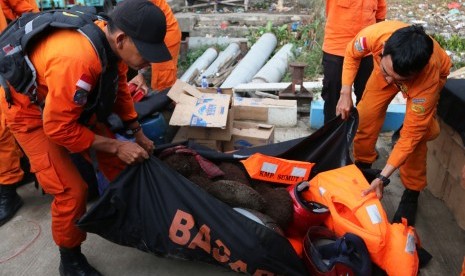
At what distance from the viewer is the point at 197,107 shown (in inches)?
128

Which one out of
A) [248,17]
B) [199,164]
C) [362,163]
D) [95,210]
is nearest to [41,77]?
[95,210]

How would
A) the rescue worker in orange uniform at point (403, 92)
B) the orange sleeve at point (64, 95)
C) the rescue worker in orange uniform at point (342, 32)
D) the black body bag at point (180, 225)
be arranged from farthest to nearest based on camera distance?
A: 1. the rescue worker in orange uniform at point (342, 32)
2. the rescue worker in orange uniform at point (403, 92)
3. the black body bag at point (180, 225)
4. the orange sleeve at point (64, 95)

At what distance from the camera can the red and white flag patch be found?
1.66 meters

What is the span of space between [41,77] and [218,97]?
171 centimetres

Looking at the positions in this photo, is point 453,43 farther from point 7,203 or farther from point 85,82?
point 7,203

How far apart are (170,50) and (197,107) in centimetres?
70

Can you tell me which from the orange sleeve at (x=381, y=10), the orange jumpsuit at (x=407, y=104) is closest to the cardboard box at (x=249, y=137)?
the orange jumpsuit at (x=407, y=104)

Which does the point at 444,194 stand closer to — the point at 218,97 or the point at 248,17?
the point at 218,97

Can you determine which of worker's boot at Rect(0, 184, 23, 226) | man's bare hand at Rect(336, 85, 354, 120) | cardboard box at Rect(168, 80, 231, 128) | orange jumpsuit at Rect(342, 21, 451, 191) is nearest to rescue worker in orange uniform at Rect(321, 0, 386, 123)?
orange jumpsuit at Rect(342, 21, 451, 191)

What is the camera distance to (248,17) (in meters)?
7.76

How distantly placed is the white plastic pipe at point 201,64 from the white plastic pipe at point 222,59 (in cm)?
11

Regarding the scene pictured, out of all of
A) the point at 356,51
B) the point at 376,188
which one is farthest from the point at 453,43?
the point at 376,188

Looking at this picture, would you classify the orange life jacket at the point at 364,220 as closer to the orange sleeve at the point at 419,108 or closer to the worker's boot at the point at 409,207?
the orange sleeve at the point at 419,108

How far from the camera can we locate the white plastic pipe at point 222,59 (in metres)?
5.76
